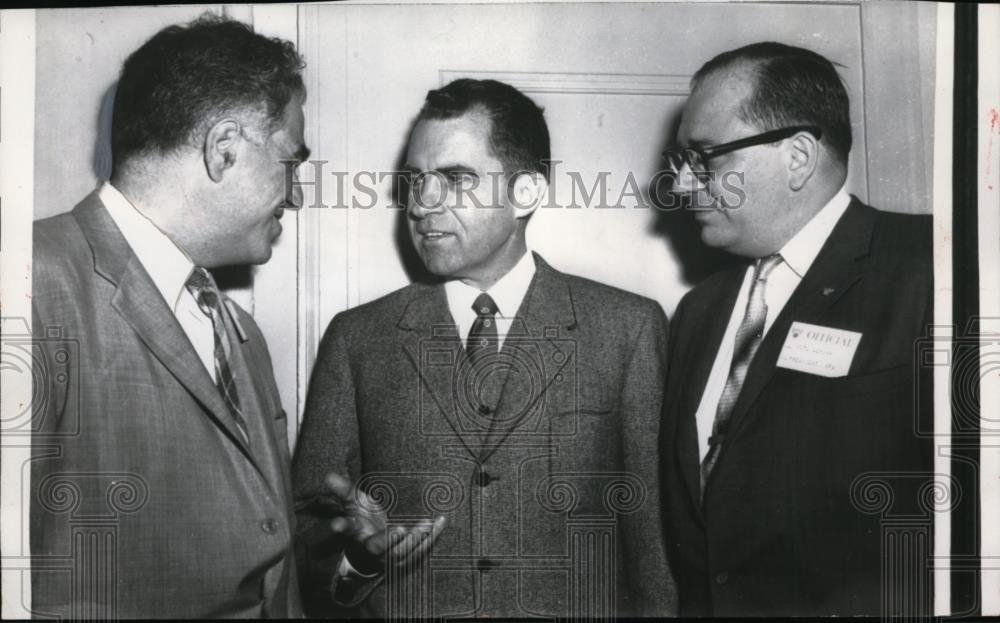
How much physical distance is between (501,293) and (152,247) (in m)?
0.90

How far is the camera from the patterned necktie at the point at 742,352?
2.62 meters

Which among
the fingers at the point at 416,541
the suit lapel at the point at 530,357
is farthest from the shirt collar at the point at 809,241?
the fingers at the point at 416,541

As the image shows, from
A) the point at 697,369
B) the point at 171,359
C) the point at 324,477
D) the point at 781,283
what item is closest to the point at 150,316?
the point at 171,359

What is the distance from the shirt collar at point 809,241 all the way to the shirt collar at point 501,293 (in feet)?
2.23

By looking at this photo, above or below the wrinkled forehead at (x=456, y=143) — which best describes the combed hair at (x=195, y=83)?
above

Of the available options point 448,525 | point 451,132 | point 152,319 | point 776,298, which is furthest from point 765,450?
point 152,319

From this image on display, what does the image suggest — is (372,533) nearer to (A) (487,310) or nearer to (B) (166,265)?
(A) (487,310)

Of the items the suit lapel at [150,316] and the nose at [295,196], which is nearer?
the suit lapel at [150,316]

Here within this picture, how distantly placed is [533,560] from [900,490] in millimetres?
999

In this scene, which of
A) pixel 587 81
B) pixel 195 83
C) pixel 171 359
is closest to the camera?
pixel 171 359

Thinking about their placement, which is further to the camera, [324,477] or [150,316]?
[324,477]

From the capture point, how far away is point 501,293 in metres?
2.69

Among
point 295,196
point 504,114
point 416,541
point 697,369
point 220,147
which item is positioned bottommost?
point 416,541

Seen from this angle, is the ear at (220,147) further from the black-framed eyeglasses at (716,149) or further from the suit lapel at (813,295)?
the suit lapel at (813,295)
